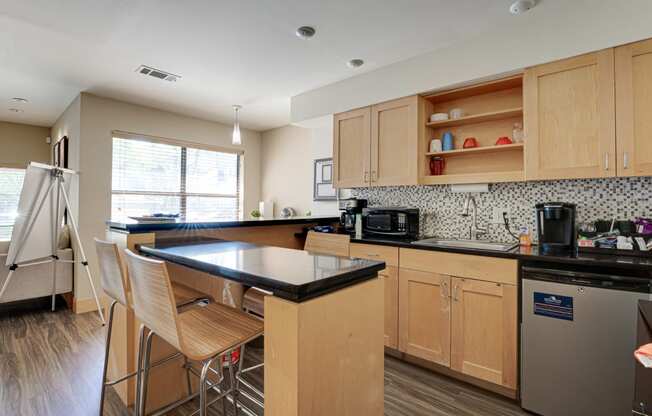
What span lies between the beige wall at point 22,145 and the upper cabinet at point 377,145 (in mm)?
5155

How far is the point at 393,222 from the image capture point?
9.21ft

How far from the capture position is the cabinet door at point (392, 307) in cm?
253

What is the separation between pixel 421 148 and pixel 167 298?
7.60 feet

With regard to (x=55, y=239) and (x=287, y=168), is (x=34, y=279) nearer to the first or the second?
(x=55, y=239)

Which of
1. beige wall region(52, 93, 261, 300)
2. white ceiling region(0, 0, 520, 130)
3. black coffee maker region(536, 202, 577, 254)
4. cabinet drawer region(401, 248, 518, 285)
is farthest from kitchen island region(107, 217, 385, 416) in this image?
beige wall region(52, 93, 261, 300)

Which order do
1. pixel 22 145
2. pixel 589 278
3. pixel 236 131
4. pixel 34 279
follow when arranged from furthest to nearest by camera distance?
pixel 22 145, pixel 34 279, pixel 236 131, pixel 589 278

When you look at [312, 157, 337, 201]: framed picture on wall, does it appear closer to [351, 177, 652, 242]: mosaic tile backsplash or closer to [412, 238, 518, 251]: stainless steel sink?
[351, 177, 652, 242]: mosaic tile backsplash

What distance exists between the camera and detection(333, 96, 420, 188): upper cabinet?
2.75 meters

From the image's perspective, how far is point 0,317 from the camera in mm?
3438

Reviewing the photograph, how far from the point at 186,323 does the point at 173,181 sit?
146 inches

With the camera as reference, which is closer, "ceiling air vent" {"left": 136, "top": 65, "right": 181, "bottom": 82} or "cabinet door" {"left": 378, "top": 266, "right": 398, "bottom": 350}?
"cabinet door" {"left": 378, "top": 266, "right": 398, "bottom": 350}

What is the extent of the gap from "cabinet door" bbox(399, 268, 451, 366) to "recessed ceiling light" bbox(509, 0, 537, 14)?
5.87 feet

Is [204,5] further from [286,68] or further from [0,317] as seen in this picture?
[0,317]

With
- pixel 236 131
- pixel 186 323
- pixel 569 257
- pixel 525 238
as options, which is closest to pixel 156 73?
pixel 236 131
